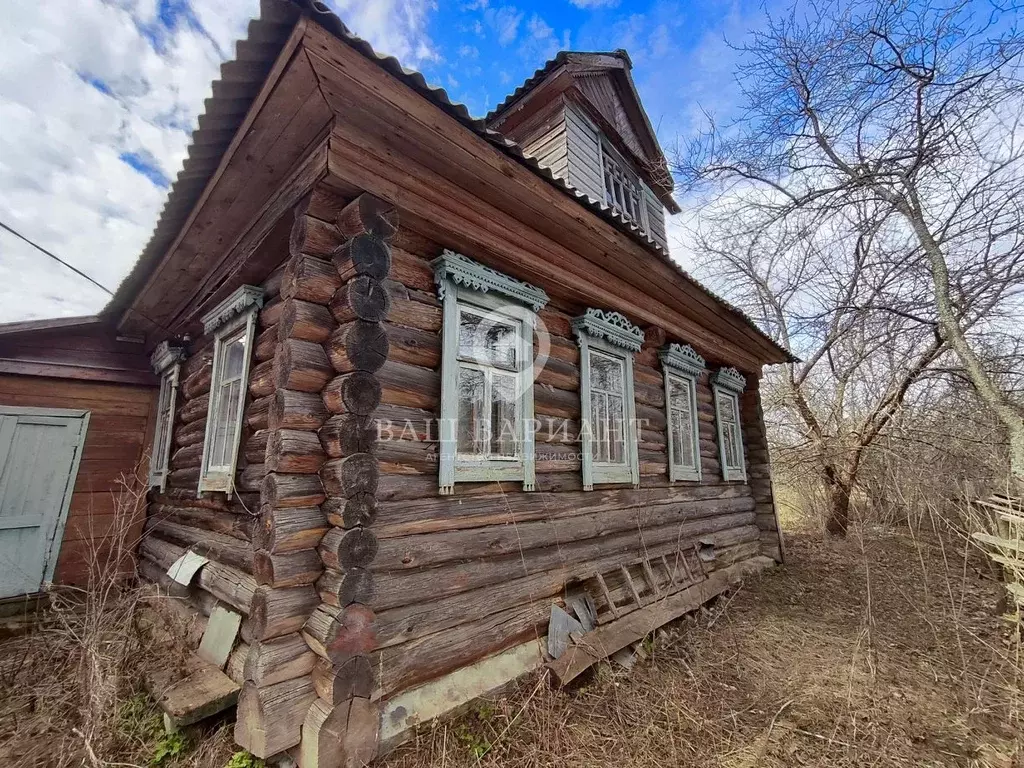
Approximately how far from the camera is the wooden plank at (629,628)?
3520 mm

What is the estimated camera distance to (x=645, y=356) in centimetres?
556

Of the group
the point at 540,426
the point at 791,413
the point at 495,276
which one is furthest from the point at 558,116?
the point at 791,413

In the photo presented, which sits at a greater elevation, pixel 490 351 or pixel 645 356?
pixel 645 356

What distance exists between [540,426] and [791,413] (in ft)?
35.3

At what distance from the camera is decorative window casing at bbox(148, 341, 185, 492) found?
538 cm

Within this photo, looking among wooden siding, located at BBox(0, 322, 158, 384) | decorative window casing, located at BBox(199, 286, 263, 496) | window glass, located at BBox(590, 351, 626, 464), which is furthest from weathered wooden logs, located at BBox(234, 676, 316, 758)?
wooden siding, located at BBox(0, 322, 158, 384)

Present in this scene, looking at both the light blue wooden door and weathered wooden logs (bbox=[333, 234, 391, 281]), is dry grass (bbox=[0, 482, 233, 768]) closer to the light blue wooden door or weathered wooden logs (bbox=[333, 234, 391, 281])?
the light blue wooden door

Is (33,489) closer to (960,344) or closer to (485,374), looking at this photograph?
(485,374)

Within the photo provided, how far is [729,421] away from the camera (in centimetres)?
760

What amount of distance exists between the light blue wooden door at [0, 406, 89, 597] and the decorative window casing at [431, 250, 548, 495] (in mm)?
5304

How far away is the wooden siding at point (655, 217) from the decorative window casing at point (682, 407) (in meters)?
4.87

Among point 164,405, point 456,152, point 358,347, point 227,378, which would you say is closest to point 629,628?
point 358,347

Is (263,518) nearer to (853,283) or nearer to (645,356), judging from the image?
(645,356)

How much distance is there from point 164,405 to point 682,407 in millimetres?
6945
